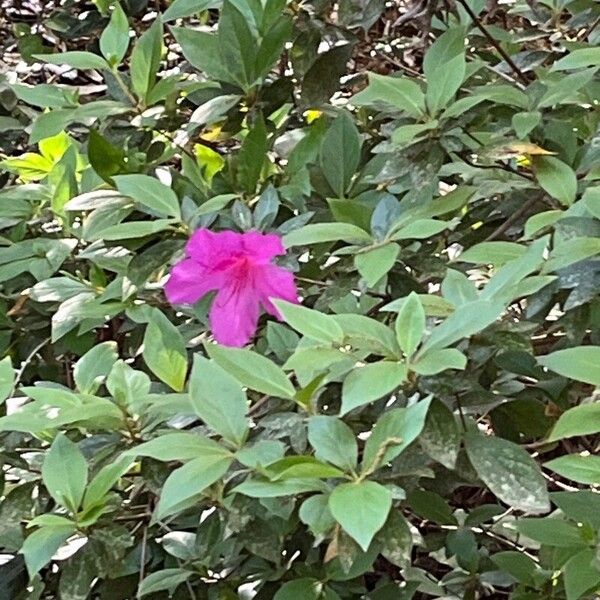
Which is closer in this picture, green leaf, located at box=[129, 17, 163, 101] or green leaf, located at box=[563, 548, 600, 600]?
green leaf, located at box=[563, 548, 600, 600]

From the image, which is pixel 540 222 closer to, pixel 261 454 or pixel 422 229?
pixel 422 229

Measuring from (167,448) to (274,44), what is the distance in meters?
0.51

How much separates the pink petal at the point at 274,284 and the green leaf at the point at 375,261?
0.09 meters

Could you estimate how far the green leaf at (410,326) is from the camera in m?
0.65

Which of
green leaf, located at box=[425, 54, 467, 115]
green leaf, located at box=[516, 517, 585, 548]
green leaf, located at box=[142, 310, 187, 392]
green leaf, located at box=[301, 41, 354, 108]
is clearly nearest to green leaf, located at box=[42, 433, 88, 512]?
green leaf, located at box=[142, 310, 187, 392]

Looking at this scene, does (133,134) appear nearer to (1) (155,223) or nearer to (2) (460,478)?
(1) (155,223)

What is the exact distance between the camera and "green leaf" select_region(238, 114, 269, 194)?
98 cm

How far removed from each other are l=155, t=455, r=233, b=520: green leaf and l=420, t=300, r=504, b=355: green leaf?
0.16 metres

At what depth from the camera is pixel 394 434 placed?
628mm

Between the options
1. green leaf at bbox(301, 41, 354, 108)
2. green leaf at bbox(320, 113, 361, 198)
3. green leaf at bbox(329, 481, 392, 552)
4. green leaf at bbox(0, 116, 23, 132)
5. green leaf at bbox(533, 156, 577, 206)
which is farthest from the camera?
green leaf at bbox(0, 116, 23, 132)

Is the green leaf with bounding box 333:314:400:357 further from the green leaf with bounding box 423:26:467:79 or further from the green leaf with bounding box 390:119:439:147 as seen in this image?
the green leaf with bounding box 423:26:467:79

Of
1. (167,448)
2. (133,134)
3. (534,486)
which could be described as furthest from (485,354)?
(133,134)

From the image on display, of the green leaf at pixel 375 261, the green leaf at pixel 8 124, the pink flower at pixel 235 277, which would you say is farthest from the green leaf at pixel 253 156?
the green leaf at pixel 8 124

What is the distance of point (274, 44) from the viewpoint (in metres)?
1.00
